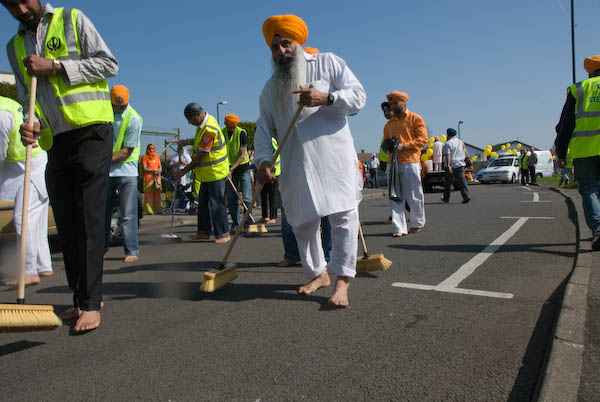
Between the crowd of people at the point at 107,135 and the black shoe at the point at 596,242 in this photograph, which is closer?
the crowd of people at the point at 107,135

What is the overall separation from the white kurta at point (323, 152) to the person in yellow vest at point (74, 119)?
115 cm

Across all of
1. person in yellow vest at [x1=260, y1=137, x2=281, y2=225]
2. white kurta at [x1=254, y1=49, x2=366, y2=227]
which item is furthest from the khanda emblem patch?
person in yellow vest at [x1=260, y1=137, x2=281, y2=225]

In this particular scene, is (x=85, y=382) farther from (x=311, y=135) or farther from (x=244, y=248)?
(x=244, y=248)

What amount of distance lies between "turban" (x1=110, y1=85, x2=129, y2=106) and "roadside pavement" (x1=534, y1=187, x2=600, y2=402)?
461cm

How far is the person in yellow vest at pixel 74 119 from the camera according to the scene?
9.36ft

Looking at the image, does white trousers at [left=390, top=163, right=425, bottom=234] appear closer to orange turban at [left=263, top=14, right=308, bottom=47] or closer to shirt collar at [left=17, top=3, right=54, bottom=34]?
orange turban at [left=263, top=14, right=308, bottom=47]

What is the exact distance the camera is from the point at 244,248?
5922 millimetres

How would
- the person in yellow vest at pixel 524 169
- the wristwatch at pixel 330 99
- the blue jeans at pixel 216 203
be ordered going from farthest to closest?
the person in yellow vest at pixel 524 169 → the blue jeans at pixel 216 203 → the wristwatch at pixel 330 99

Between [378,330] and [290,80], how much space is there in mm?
1771

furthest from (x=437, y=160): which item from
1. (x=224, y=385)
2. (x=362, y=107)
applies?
(x=224, y=385)

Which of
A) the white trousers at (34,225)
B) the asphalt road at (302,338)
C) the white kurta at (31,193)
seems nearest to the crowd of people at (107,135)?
the asphalt road at (302,338)

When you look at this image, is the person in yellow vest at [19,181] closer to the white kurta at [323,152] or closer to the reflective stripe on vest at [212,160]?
the reflective stripe on vest at [212,160]

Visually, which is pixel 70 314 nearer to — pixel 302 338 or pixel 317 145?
pixel 302 338

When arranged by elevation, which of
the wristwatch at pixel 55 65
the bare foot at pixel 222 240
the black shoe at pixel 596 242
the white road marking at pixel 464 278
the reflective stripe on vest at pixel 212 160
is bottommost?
the bare foot at pixel 222 240
